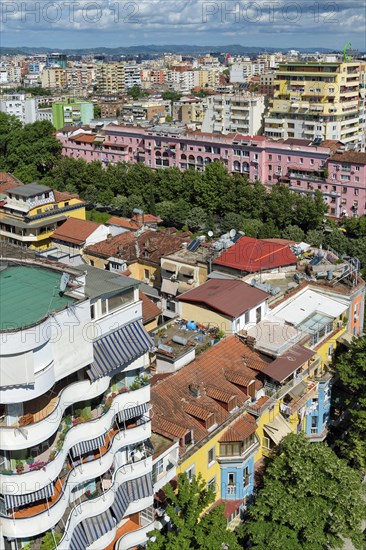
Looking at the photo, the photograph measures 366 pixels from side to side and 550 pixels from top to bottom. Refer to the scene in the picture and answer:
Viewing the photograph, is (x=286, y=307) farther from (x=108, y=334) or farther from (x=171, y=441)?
(x=108, y=334)

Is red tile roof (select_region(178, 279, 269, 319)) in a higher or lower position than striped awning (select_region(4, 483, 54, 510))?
lower

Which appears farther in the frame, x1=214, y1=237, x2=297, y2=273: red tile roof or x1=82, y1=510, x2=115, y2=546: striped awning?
x1=214, y1=237, x2=297, y2=273: red tile roof

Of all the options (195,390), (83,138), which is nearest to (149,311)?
(195,390)

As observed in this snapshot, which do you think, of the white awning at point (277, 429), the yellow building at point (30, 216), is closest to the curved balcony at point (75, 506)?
the white awning at point (277, 429)

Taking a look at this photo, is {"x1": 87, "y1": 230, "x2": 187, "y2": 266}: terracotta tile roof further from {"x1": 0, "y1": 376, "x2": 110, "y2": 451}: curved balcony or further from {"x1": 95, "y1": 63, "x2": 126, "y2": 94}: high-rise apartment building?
{"x1": 95, "y1": 63, "x2": 126, "y2": 94}: high-rise apartment building

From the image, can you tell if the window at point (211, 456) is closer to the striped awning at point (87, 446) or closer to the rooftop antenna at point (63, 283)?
the striped awning at point (87, 446)

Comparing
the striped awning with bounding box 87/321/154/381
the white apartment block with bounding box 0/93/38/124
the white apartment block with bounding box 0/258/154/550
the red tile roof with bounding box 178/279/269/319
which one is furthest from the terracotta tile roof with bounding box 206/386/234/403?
the white apartment block with bounding box 0/93/38/124

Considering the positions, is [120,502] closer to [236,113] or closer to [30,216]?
[30,216]
